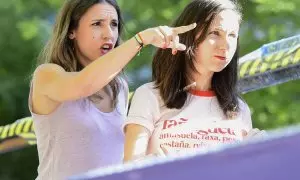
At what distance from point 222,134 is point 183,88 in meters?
0.14

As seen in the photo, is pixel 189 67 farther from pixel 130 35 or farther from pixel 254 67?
pixel 130 35

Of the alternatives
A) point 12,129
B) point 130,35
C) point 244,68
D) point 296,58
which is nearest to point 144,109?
point 296,58

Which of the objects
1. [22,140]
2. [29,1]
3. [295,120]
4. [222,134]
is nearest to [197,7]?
[222,134]

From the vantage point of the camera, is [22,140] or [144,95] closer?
[144,95]

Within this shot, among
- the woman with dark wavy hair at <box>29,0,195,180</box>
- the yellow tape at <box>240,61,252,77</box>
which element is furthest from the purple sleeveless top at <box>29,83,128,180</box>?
the yellow tape at <box>240,61,252,77</box>

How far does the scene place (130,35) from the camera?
549cm

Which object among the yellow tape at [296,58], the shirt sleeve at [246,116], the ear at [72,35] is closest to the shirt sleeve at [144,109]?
the shirt sleeve at [246,116]

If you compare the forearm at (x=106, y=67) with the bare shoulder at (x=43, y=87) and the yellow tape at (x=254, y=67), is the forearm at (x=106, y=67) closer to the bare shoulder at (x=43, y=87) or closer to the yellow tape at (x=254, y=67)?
the bare shoulder at (x=43, y=87)

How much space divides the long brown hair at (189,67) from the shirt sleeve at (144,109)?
32mm

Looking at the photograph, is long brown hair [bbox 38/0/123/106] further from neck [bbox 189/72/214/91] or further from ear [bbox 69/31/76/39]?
neck [bbox 189/72/214/91]

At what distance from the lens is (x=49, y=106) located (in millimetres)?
1944

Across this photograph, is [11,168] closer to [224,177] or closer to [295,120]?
[295,120]

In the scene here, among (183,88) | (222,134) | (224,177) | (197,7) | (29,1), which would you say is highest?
(29,1)

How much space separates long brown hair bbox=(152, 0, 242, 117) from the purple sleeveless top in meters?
0.21
